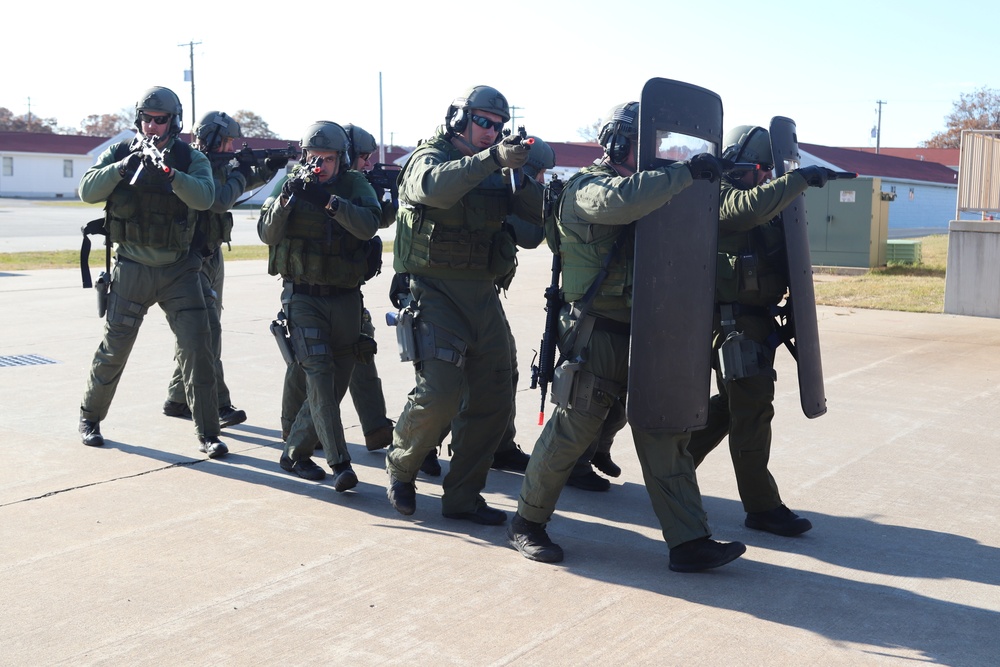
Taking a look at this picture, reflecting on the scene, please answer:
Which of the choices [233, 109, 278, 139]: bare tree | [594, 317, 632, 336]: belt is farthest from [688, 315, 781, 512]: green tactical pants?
[233, 109, 278, 139]: bare tree

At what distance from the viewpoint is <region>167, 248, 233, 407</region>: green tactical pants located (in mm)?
6789

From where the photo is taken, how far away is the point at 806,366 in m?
4.81

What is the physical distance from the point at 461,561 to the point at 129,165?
3.01 meters

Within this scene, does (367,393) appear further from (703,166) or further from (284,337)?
(703,166)

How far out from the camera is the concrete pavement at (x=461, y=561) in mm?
3594

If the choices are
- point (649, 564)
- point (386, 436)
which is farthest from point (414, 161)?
point (649, 564)

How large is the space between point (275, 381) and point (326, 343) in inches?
123

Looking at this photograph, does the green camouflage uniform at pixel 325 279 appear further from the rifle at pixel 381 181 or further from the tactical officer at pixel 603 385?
the tactical officer at pixel 603 385

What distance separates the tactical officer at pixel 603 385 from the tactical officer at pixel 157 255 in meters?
2.43

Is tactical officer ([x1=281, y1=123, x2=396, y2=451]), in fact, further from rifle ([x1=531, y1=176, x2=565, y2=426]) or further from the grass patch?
the grass patch

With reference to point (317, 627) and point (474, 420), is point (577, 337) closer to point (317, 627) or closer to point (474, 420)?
point (474, 420)

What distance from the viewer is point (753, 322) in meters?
4.89

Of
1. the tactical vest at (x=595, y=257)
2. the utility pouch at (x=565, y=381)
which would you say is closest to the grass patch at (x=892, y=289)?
the tactical vest at (x=595, y=257)

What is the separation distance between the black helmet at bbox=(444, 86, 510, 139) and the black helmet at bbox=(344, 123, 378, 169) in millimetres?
1281
